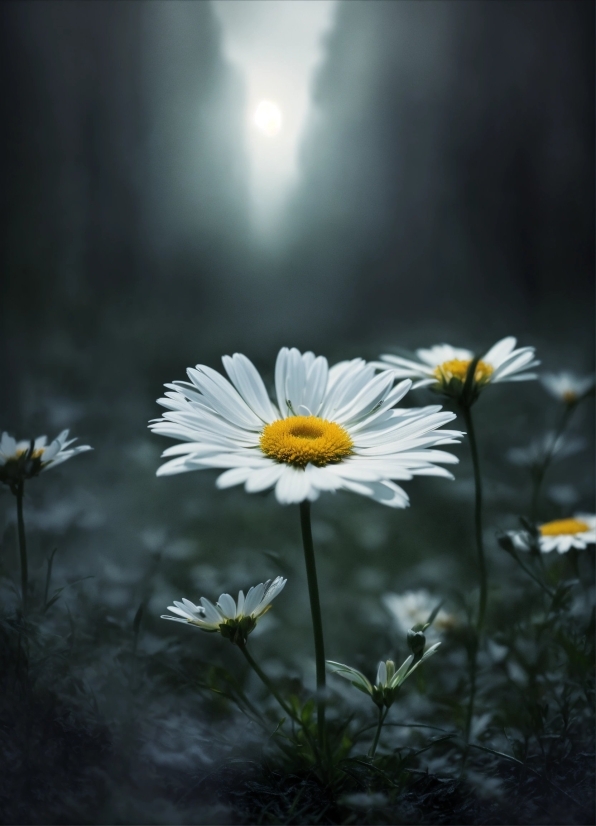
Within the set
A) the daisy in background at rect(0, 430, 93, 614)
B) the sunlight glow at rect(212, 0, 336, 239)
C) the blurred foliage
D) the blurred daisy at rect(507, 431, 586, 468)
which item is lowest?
the blurred foliage

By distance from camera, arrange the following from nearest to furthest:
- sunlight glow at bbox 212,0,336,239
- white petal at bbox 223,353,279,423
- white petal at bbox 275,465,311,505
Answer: white petal at bbox 275,465,311,505 < white petal at bbox 223,353,279,423 < sunlight glow at bbox 212,0,336,239

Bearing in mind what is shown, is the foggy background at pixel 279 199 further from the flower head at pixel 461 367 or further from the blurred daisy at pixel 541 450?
the flower head at pixel 461 367

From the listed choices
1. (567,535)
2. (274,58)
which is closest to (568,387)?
(567,535)

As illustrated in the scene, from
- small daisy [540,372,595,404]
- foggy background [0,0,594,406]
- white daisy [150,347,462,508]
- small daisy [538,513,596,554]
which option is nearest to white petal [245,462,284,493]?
white daisy [150,347,462,508]

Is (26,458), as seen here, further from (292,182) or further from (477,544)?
(292,182)

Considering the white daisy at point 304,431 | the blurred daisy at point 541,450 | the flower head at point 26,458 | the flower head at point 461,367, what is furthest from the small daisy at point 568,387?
the flower head at point 26,458

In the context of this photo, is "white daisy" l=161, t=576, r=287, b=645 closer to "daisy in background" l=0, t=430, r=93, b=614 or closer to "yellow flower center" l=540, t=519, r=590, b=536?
"daisy in background" l=0, t=430, r=93, b=614

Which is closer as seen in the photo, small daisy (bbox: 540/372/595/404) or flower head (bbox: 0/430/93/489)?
flower head (bbox: 0/430/93/489)

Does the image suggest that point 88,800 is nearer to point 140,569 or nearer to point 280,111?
point 140,569
